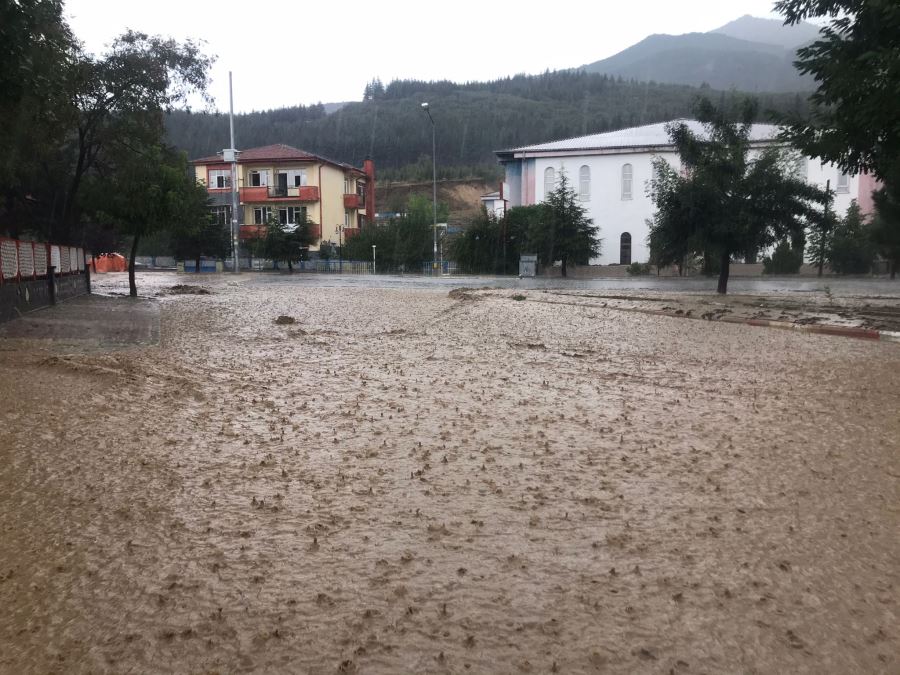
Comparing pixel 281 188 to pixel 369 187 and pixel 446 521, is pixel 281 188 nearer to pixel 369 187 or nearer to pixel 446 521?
pixel 369 187

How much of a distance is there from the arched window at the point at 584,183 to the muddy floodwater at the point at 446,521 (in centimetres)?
5367

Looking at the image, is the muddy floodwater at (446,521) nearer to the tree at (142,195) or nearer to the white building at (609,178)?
the tree at (142,195)

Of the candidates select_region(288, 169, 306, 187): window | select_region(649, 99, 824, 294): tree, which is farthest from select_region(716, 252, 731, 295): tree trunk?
select_region(288, 169, 306, 187): window

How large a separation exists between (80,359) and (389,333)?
4.94 m

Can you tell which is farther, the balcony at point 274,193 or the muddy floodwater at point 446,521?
the balcony at point 274,193

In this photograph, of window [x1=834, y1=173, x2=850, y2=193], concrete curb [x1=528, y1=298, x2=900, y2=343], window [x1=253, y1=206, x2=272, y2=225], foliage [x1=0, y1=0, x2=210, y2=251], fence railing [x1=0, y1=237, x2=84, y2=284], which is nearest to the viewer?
concrete curb [x1=528, y1=298, x2=900, y2=343]

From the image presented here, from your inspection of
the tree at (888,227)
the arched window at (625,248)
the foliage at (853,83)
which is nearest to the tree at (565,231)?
the tree at (888,227)

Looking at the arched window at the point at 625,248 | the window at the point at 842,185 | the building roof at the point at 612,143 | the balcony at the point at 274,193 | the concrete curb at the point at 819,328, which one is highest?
the building roof at the point at 612,143

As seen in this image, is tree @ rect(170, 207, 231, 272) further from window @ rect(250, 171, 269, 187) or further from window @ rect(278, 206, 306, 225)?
window @ rect(250, 171, 269, 187)

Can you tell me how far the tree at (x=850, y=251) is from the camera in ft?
139

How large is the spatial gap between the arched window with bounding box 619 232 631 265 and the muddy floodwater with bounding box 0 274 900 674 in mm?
53421

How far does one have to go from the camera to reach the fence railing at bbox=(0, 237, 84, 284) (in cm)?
1431

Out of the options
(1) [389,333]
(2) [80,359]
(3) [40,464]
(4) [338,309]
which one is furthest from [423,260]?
(3) [40,464]

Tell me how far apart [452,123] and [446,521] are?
154m
